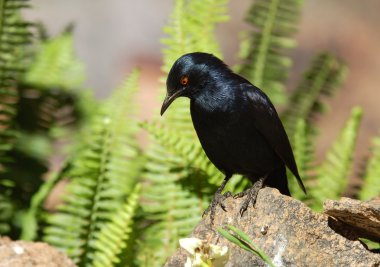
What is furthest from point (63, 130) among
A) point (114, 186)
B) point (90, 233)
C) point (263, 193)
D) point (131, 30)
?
point (131, 30)

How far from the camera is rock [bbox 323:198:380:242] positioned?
3348 mm

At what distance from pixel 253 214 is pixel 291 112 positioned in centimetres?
253

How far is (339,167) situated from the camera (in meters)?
5.53

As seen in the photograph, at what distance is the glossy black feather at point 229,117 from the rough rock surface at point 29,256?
897 mm

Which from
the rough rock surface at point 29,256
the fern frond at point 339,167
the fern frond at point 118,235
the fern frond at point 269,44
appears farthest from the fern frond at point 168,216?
the fern frond at point 269,44

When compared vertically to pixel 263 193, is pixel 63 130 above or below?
below

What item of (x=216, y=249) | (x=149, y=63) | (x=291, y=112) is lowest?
(x=149, y=63)

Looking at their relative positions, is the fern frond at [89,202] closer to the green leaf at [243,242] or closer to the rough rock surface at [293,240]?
the rough rock surface at [293,240]

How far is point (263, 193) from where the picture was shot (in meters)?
3.72

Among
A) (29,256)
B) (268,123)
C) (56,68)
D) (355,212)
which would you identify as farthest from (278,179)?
(56,68)

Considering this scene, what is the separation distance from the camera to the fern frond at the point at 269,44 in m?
5.73

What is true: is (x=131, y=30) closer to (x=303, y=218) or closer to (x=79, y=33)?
(x=79, y=33)

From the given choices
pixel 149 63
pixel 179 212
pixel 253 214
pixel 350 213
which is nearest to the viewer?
pixel 350 213

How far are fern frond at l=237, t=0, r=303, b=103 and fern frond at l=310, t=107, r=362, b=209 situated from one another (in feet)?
1.65
